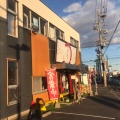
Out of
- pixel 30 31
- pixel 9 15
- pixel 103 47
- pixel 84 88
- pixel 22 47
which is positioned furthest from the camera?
pixel 103 47

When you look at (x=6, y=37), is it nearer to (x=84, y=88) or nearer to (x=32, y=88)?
(x=32, y=88)

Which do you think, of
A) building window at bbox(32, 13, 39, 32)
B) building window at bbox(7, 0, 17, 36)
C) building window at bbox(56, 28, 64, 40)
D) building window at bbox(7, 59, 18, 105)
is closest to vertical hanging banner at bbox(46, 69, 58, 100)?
building window at bbox(7, 59, 18, 105)

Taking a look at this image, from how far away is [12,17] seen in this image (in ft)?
47.4

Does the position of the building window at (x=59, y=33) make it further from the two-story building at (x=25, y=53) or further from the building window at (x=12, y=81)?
the building window at (x=12, y=81)

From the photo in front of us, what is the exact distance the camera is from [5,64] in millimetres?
12992

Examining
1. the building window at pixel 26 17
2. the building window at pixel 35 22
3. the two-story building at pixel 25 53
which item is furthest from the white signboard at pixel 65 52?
the building window at pixel 26 17

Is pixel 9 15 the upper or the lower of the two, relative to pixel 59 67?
upper

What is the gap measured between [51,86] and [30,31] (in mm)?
3775

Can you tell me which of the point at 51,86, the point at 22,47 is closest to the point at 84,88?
the point at 51,86

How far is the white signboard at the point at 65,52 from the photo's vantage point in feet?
66.2

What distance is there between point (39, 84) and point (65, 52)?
16.6 ft

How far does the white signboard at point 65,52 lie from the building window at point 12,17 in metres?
5.90

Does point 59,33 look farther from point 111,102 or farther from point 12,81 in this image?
point 12,81

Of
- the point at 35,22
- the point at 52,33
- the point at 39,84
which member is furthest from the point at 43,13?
the point at 39,84
